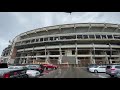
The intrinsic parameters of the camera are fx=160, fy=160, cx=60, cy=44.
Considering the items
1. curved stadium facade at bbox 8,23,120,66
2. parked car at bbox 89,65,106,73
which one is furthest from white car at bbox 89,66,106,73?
curved stadium facade at bbox 8,23,120,66

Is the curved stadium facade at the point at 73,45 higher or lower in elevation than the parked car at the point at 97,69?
higher

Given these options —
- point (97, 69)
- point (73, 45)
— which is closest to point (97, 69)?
point (97, 69)

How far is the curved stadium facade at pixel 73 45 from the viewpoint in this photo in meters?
49.7

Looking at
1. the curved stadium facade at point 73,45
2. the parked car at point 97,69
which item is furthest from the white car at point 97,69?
the curved stadium facade at point 73,45

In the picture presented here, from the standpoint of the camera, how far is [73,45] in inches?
2024

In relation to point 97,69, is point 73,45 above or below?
above

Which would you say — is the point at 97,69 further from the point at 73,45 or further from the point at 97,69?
the point at 73,45

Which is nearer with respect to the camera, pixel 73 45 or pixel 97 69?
pixel 97 69

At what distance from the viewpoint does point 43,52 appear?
54688 mm

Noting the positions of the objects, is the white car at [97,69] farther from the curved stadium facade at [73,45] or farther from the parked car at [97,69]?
the curved stadium facade at [73,45]

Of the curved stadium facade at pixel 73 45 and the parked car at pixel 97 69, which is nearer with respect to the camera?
the parked car at pixel 97 69

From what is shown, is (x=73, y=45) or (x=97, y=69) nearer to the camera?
(x=97, y=69)
